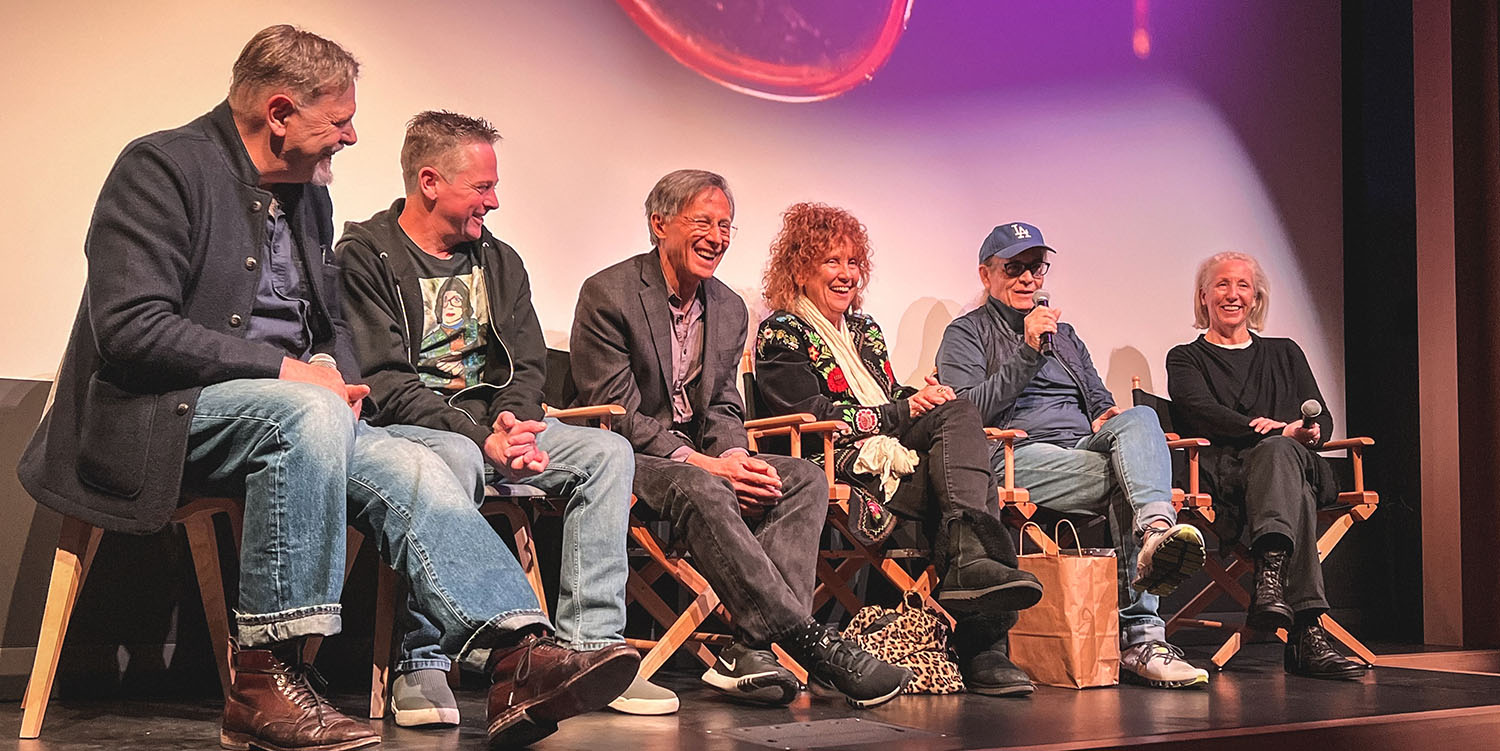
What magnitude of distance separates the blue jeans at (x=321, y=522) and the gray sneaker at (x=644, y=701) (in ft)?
2.41

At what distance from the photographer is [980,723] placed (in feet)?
9.73

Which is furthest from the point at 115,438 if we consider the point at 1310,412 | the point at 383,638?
the point at 1310,412

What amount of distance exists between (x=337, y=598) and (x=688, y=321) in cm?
155

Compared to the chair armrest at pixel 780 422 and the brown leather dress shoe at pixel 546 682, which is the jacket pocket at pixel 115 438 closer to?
the brown leather dress shoe at pixel 546 682

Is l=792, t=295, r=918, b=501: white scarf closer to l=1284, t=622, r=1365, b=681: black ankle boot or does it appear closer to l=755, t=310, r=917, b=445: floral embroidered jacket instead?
l=755, t=310, r=917, b=445: floral embroidered jacket

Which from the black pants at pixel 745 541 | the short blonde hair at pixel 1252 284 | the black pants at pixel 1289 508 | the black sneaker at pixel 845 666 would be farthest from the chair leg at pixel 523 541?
the short blonde hair at pixel 1252 284

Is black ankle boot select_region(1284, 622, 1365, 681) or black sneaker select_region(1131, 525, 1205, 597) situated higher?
black sneaker select_region(1131, 525, 1205, 597)

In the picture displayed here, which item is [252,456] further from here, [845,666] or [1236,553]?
[1236,553]

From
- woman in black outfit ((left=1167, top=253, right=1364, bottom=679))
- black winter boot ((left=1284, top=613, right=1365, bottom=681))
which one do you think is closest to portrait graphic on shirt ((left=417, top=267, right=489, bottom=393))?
woman in black outfit ((left=1167, top=253, right=1364, bottom=679))

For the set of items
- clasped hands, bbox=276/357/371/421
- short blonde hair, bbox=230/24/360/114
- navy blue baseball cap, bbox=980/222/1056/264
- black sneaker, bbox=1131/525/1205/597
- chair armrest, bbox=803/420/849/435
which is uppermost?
navy blue baseball cap, bbox=980/222/1056/264

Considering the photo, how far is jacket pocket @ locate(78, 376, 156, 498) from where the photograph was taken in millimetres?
2420

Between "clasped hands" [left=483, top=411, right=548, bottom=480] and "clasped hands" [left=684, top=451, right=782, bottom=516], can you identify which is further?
"clasped hands" [left=684, top=451, right=782, bottom=516]

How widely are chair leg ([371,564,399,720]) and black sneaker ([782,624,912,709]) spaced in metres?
0.88

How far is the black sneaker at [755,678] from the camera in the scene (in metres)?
3.13
